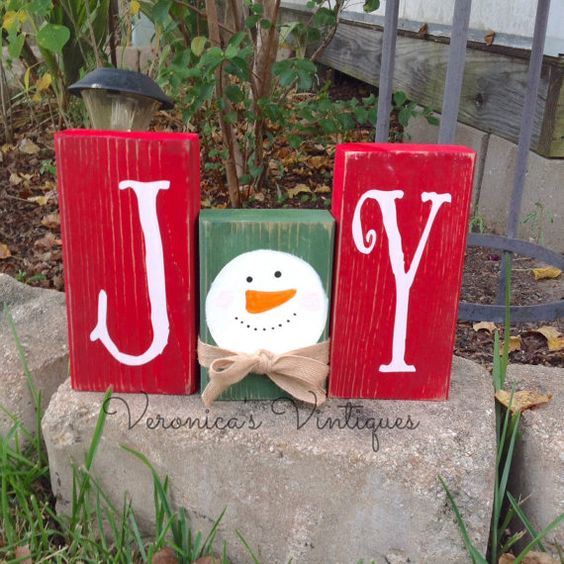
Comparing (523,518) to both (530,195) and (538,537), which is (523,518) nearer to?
(538,537)

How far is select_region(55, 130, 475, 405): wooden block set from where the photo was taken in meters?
1.11

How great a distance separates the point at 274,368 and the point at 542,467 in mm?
523

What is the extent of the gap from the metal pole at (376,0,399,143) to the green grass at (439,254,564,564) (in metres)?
0.84

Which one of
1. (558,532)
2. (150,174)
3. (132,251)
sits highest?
(150,174)

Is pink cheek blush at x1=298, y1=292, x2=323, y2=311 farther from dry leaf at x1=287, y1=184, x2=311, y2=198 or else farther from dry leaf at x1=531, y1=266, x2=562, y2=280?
dry leaf at x1=287, y1=184, x2=311, y2=198

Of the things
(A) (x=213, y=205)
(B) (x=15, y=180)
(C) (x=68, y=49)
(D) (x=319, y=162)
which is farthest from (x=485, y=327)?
(C) (x=68, y=49)

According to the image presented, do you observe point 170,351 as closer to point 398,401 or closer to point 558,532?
point 398,401

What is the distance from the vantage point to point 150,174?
110 centimetres

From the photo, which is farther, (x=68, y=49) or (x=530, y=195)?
(x=68, y=49)

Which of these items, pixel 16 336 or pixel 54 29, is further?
pixel 54 29

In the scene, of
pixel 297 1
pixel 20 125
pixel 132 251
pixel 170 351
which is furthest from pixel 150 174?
pixel 297 1

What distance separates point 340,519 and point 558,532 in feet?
1.33

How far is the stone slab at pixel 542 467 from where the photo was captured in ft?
4.12

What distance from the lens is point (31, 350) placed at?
4.95 feet
